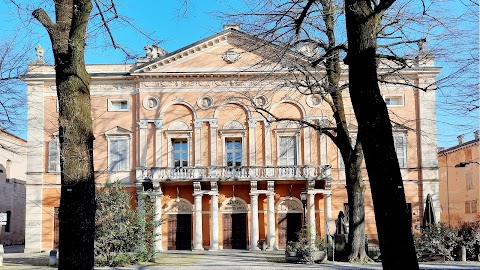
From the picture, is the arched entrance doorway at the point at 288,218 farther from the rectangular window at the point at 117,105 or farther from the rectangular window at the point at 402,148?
the rectangular window at the point at 117,105

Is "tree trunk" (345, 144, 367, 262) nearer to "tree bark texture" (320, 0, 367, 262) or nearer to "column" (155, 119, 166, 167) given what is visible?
"tree bark texture" (320, 0, 367, 262)

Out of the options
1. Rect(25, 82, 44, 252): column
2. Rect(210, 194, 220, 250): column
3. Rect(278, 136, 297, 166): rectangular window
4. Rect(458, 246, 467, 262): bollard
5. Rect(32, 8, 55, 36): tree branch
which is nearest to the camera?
Rect(32, 8, 55, 36): tree branch

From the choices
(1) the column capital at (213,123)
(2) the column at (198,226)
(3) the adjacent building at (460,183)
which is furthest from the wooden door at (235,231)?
(3) the adjacent building at (460,183)

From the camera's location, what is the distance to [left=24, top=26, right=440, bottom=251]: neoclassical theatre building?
33094 millimetres

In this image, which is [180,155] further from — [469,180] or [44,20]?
[44,20]

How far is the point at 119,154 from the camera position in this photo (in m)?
34.0

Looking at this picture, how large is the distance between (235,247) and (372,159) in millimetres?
26805

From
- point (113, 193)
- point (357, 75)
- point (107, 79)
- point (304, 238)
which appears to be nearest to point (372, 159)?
point (357, 75)

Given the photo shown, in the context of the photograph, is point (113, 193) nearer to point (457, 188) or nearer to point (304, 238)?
point (304, 238)

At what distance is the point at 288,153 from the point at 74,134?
86.6 ft

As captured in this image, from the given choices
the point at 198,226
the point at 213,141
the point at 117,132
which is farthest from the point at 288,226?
the point at 117,132

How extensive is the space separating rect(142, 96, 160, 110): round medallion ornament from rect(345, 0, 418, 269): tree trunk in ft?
89.4

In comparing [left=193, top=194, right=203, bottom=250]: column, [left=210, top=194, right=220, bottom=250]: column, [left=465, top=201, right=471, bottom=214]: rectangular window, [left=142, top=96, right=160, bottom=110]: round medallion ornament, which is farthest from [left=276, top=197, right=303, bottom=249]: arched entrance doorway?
[left=465, top=201, right=471, bottom=214]: rectangular window

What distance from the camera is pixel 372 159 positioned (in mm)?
6941
